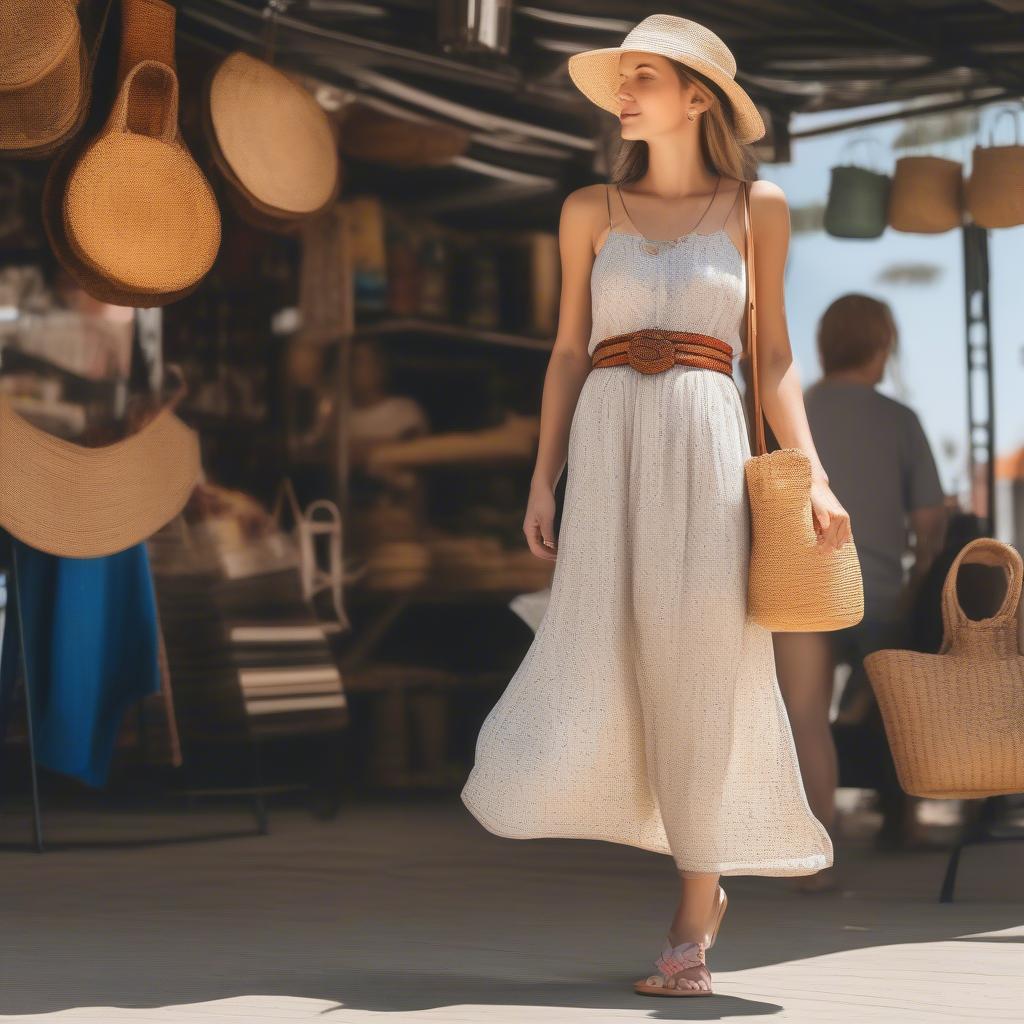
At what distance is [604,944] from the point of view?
3689mm

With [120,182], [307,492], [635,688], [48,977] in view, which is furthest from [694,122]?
[307,492]

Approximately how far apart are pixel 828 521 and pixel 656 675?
0.42 metres

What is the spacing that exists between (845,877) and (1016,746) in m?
0.67

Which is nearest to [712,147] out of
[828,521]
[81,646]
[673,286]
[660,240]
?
[660,240]

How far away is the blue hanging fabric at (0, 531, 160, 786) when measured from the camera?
4766 millimetres

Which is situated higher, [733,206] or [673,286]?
[733,206]

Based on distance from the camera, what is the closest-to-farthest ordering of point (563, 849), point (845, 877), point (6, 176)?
point (845, 877) < point (563, 849) < point (6, 176)

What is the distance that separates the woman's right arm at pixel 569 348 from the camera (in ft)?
11.4

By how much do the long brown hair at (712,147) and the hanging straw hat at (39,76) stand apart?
1.35m

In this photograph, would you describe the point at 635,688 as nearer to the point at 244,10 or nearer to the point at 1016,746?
the point at 1016,746

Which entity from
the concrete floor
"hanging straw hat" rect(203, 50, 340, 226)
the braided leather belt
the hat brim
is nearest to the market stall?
"hanging straw hat" rect(203, 50, 340, 226)

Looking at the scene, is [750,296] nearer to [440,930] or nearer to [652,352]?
[652,352]

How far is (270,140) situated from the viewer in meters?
4.74

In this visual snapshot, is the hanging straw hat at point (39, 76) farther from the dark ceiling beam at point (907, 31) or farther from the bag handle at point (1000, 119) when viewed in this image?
the bag handle at point (1000, 119)
